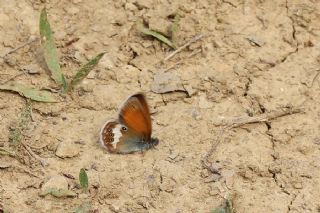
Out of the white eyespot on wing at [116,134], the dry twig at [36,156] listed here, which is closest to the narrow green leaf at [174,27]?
the white eyespot on wing at [116,134]

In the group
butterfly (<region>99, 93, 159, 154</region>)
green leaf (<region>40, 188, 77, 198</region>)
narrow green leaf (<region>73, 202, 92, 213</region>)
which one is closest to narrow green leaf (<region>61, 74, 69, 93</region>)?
butterfly (<region>99, 93, 159, 154</region>)

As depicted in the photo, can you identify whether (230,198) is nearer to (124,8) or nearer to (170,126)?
(170,126)

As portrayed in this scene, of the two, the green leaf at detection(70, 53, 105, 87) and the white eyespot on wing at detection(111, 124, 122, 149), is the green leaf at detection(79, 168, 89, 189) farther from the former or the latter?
the green leaf at detection(70, 53, 105, 87)

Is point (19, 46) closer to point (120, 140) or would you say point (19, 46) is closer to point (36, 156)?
point (36, 156)

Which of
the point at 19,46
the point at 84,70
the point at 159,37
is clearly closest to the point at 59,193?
the point at 84,70

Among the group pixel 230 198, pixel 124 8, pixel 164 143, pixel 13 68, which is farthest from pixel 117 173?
pixel 124 8
